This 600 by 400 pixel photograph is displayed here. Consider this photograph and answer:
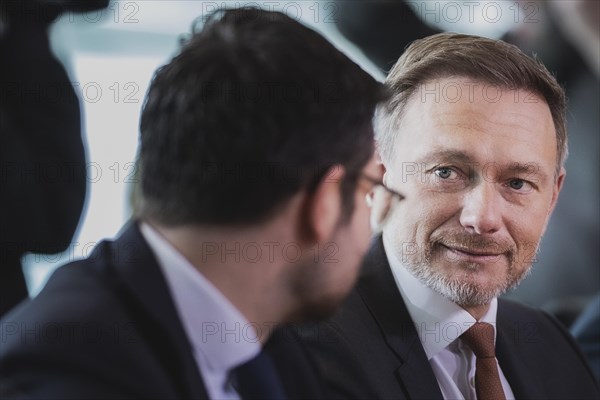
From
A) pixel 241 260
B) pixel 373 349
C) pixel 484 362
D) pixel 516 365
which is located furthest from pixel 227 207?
pixel 516 365

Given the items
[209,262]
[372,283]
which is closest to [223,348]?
[209,262]

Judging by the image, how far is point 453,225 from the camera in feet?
4.60

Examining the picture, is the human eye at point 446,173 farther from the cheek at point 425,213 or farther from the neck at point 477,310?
the neck at point 477,310

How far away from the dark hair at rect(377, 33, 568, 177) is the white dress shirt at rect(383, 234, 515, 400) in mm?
245

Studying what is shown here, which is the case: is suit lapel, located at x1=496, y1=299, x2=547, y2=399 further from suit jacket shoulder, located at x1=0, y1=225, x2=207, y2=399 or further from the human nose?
suit jacket shoulder, located at x1=0, y1=225, x2=207, y2=399

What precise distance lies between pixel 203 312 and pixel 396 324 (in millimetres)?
494

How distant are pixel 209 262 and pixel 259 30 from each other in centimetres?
28

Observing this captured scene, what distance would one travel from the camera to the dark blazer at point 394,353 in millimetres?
1312

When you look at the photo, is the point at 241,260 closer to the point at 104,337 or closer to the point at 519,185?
the point at 104,337

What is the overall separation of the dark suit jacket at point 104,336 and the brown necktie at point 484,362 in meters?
0.59

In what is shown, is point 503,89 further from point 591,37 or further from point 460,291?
point 591,37

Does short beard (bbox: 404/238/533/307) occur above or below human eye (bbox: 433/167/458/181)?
below

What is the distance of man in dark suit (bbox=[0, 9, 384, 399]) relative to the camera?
0.95 metres

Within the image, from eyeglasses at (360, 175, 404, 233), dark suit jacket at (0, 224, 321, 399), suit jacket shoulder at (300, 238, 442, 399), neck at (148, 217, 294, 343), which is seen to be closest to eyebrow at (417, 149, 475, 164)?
eyeglasses at (360, 175, 404, 233)
